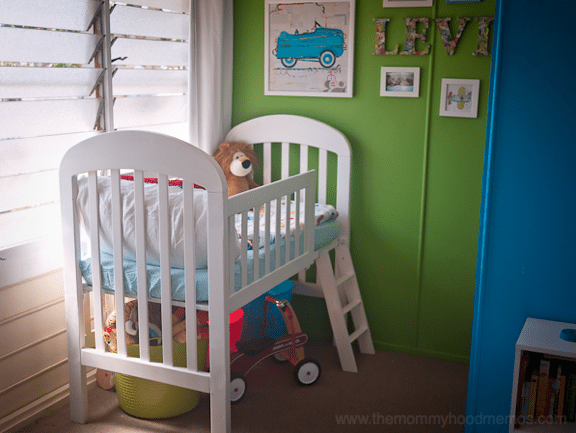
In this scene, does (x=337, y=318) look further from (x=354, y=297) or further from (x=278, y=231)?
(x=278, y=231)

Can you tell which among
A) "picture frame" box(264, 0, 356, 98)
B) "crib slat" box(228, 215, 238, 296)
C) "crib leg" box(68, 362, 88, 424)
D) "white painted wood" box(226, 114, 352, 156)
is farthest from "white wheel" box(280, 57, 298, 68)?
"crib leg" box(68, 362, 88, 424)

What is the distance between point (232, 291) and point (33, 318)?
2.71ft

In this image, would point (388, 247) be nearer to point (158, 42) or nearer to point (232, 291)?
point (232, 291)

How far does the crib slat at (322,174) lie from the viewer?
291 cm

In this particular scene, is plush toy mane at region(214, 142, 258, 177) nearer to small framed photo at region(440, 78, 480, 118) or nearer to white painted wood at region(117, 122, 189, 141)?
white painted wood at region(117, 122, 189, 141)

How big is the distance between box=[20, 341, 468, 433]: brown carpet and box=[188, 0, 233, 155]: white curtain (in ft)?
3.74

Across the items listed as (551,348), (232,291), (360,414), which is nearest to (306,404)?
(360,414)

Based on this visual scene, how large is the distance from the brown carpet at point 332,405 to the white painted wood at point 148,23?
1532mm

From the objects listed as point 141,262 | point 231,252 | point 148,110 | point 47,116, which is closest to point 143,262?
point 141,262

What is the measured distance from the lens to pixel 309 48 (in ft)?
9.56

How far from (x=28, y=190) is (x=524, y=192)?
1.71 meters

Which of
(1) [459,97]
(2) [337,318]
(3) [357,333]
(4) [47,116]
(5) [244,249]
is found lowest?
(3) [357,333]

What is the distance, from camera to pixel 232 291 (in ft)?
6.63

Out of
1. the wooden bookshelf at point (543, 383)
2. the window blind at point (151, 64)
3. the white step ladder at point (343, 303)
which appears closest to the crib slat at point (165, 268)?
the window blind at point (151, 64)
